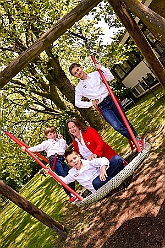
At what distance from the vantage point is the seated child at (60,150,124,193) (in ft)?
14.6

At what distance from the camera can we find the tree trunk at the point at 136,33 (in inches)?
176

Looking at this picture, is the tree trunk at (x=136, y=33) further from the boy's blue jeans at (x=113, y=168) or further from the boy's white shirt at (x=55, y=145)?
the boy's white shirt at (x=55, y=145)

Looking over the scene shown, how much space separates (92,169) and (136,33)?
6.73ft

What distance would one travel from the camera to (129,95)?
2028 centimetres

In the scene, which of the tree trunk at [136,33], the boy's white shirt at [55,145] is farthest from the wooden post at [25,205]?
the tree trunk at [136,33]

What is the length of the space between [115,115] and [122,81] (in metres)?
17.0

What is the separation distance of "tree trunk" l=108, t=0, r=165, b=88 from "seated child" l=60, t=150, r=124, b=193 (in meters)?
1.48

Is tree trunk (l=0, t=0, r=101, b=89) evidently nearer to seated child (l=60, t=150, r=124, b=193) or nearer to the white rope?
seated child (l=60, t=150, r=124, b=193)

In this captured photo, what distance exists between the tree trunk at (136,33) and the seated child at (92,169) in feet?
4.85

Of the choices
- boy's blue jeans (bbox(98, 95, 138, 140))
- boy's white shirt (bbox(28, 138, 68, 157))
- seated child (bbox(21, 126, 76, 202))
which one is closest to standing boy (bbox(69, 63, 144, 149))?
Result: boy's blue jeans (bbox(98, 95, 138, 140))

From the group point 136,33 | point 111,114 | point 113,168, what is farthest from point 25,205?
point 136,33

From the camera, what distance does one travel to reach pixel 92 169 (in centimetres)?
471

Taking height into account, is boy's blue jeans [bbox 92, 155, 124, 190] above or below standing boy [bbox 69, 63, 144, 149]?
below

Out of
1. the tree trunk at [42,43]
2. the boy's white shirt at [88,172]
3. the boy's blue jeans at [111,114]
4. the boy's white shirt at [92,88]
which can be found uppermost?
the tree trunk at [42,43]
